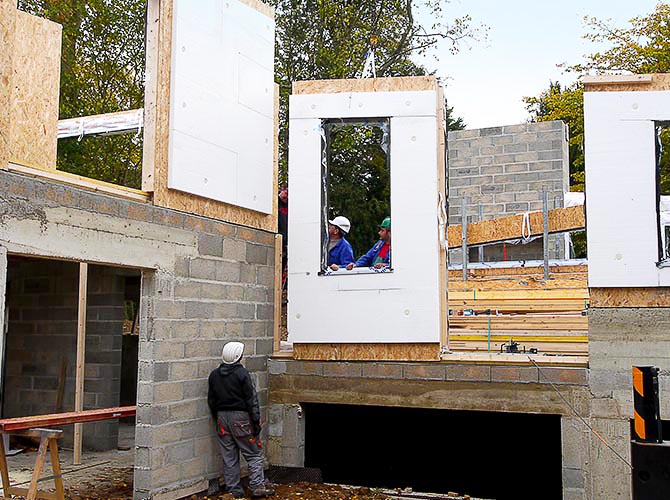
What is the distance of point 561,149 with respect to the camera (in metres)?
16.0

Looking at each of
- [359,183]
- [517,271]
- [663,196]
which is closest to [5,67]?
[517,271]

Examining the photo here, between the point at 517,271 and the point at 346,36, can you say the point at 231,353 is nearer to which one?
the point at 517,271

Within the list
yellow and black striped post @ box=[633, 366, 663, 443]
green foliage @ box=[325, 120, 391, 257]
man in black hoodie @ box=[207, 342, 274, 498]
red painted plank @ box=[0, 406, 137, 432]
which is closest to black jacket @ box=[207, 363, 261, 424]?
man in black hoodie @ box=[207, 342, 274, 498]

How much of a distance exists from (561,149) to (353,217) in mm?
6170

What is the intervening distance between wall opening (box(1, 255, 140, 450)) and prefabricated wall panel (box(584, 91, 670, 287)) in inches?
242

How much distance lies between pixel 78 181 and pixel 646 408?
4.40 meters

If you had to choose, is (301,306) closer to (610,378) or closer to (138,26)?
(610,378)

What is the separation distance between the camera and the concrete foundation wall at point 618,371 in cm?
676

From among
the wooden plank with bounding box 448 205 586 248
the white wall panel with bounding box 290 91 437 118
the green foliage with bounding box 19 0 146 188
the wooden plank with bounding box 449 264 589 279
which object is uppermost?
the green foliage with bounding box 19 0 146 188

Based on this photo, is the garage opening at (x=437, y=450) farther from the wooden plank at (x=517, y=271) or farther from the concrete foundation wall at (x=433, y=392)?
the wooden plank at (x=517, y=271)

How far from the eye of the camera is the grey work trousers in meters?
7.16

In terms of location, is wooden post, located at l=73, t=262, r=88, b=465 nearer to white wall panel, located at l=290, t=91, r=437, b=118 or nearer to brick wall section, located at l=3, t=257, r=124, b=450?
brick wall section, located at l=3, t=257, r=124, b=450

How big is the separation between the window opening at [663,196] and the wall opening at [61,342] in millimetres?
6619

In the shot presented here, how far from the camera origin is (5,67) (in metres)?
5.48
